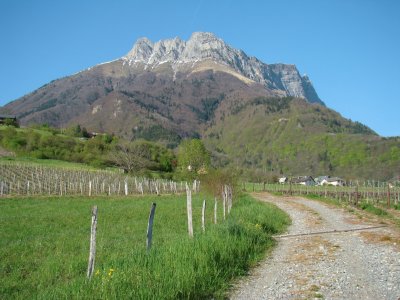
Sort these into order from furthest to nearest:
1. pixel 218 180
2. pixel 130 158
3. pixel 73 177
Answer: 1. pixel 130 158
2. pixel 73 177
3. pixel 218 180

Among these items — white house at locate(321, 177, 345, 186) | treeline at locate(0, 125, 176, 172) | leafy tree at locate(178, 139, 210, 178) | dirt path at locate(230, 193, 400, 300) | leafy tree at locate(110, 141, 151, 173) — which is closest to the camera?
dirt path at locate(230, 193, 400, 300)

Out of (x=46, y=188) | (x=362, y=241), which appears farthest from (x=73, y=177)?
(x=362, y=241)

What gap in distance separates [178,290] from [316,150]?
641ft

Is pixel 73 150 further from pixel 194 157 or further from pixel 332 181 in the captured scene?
pixel 332 181

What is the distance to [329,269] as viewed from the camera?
1058cm

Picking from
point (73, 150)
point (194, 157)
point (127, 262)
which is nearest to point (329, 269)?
point (127, 262)

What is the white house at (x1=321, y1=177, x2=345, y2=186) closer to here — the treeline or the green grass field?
the treeline

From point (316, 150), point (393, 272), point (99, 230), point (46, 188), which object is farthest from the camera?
point (316, 150)

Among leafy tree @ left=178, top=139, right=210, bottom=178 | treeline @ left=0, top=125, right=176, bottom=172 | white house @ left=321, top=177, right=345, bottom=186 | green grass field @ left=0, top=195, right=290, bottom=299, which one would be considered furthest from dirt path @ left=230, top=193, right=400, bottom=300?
white house @ left=321, top=177, right=345, bottom=186

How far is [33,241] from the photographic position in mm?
16312

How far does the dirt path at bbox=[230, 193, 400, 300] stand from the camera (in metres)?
8.59

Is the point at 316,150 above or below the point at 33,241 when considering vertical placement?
above

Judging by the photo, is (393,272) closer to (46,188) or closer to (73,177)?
(46,188)

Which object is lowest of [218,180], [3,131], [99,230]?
[99,230]
